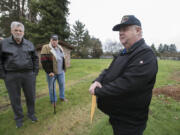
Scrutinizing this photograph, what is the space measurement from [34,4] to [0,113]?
45.4 ft

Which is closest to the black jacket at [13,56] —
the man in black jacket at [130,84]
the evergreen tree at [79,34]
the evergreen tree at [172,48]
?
the man in black jacket at [130,84]

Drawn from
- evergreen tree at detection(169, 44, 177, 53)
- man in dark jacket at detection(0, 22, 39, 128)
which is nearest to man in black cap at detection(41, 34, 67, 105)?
man in dark jacket at detection(0, 22, 39, 128)

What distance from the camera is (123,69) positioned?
1.09 meters

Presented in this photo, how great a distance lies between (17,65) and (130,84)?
2.14 meters

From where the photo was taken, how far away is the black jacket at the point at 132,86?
965mm

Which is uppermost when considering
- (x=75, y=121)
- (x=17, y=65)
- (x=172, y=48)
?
(x=172, y=48)

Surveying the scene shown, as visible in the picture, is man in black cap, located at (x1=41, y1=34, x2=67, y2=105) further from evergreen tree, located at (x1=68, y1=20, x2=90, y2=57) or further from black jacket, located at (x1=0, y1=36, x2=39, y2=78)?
evergreen tree, located at (x1=68, y1=20, x2=90, y2=57)

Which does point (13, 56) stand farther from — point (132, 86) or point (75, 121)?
point (132, 86)

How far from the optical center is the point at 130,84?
0.97 meters

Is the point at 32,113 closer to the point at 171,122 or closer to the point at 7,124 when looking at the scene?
the point at 7,124

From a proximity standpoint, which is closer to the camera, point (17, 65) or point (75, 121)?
point (17, 65)

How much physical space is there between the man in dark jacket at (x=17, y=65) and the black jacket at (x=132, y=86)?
1.81 metres

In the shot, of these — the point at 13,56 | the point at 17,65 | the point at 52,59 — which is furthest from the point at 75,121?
the point at 13,56

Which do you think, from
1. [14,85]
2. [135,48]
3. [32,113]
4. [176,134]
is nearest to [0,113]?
[32,113]
